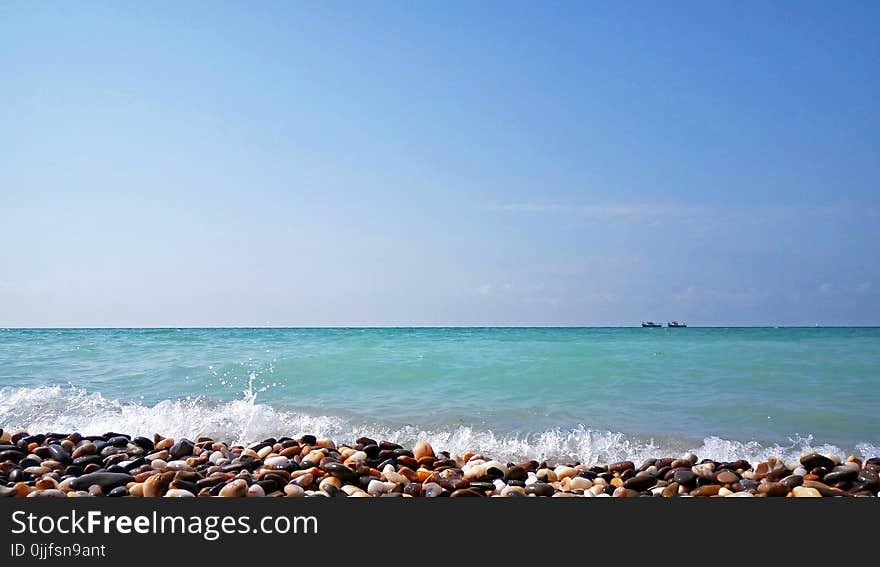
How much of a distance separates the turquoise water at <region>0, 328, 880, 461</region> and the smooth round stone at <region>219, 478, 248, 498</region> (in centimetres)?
335

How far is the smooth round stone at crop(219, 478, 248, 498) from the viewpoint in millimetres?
4348

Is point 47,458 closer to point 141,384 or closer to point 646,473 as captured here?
point 646,473

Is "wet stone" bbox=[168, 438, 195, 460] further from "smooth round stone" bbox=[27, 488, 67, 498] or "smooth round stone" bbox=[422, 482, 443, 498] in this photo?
"smooth round stone" bbox=[422, 482, 443, 498]

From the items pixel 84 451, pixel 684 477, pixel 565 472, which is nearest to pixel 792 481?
pixel 684 477

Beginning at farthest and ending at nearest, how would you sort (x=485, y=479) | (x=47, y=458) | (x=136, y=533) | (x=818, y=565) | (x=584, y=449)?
(x=584, y=449) → (x=47, y=458) → (x=485, y=479) → (x=136, y=533) → (x=818, y=565)

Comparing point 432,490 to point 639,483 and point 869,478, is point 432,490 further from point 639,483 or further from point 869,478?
point 869,478

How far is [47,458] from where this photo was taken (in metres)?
5.60

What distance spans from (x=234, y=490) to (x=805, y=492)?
382 cm

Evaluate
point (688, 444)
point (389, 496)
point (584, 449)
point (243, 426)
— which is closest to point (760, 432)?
point (688, 444)

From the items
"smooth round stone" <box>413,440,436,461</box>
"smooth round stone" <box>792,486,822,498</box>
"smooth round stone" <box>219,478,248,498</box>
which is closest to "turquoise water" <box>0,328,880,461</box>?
"smooth round stone" <box>413,440,436,461</box>

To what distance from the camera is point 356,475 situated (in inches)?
196

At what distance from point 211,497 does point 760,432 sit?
6397 mm

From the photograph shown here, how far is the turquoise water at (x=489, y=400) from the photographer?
7.68m

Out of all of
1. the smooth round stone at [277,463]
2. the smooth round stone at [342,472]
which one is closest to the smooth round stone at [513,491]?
the smooth round stone at [342,472]
